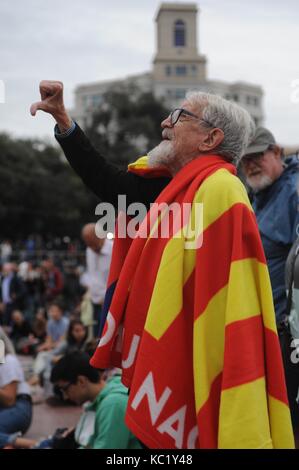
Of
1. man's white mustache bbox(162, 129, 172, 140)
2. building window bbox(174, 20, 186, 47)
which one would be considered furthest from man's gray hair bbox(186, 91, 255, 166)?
building window bbox(174, 20, 186, 47)

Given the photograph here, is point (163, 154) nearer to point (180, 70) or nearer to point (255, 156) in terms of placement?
point (255, 156)

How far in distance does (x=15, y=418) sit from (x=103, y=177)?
3.49 meters

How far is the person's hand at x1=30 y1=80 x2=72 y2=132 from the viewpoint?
223 centimetres

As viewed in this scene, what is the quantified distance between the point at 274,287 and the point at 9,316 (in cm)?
1094

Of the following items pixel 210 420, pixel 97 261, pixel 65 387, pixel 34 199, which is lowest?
pixel 34 199

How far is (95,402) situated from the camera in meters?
3.86

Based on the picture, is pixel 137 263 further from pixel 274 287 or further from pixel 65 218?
pixel 65 218

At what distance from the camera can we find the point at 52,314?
10.1 metres

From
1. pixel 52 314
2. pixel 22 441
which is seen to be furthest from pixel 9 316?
pixel 22 441

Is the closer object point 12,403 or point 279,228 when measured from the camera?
point 279,228

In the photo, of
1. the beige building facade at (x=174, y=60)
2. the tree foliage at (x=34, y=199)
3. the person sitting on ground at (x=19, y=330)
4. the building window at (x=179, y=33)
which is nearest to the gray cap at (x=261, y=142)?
the person sitting on ground at (x=19, y=330)

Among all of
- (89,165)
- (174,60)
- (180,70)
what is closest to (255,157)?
(89,165)

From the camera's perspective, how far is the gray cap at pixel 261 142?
11.5ft

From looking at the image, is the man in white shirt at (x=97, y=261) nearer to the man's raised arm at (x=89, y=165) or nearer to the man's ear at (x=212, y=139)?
the man's raised arm at (x=89, y=165)
